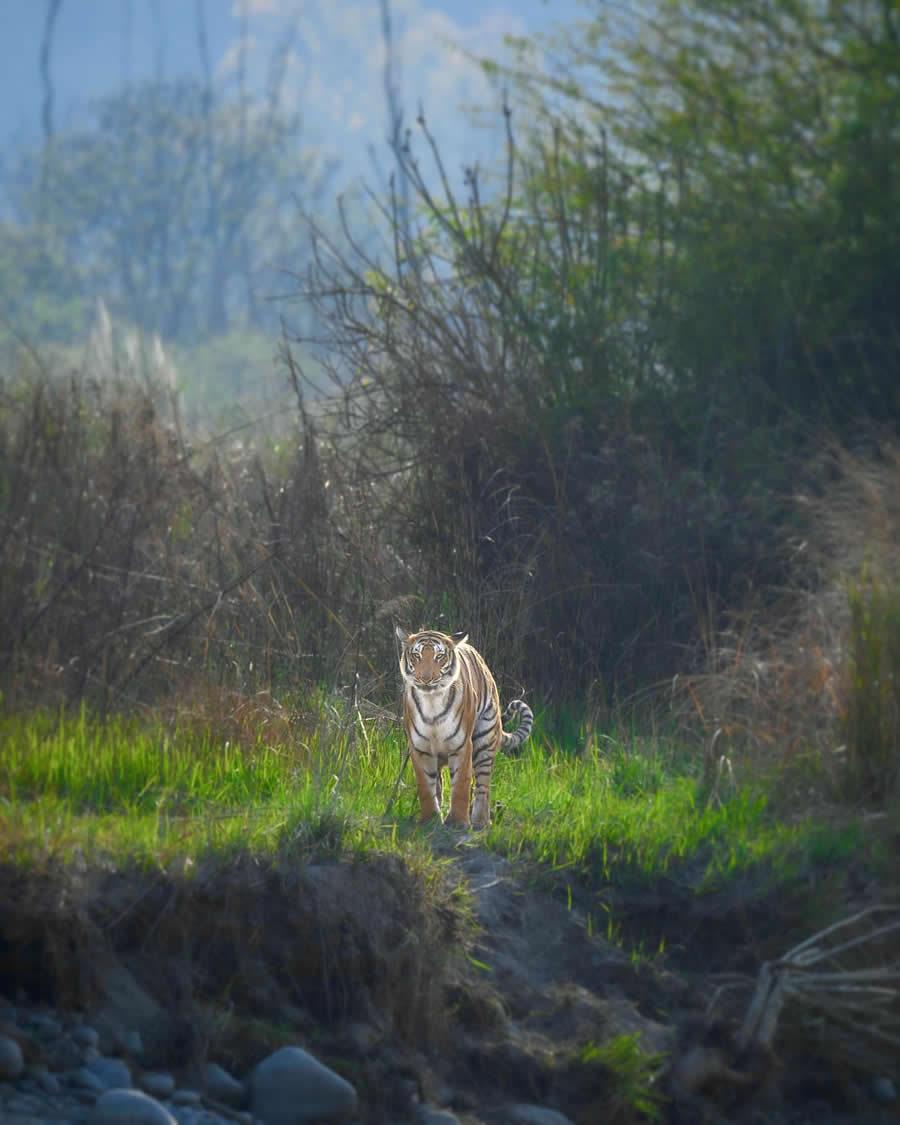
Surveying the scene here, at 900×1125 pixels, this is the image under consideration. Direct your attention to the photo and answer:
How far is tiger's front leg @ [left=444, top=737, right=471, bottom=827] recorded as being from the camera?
5805 mm

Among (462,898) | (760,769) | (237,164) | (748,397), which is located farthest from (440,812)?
(237,164)

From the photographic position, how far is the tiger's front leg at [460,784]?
229 inches

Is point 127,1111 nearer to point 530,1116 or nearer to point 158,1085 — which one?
point 158,1085

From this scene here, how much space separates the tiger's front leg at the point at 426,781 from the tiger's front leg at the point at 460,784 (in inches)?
2.9

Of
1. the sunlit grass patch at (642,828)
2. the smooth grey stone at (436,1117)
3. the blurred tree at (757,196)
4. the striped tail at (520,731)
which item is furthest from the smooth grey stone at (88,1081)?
the blurred tree at (757,196)

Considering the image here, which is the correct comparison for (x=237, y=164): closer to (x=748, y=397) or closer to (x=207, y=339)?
(x=207, y=339)

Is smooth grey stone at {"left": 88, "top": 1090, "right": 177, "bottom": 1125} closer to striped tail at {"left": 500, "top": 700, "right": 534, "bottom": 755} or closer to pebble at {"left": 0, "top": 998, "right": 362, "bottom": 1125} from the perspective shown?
pebble at {"left": 0, "top": 998, "right": 362, "bottom": 1125}

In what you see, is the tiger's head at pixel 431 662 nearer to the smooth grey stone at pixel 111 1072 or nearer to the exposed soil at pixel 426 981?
the exposed soil at pixel 426 981

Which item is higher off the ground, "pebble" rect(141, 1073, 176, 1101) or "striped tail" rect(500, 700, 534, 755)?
"striped tail" rect(500, 700, 534, 755)

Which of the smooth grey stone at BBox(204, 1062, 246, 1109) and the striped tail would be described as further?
the striped tail

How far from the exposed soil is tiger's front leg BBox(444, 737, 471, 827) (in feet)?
1.37

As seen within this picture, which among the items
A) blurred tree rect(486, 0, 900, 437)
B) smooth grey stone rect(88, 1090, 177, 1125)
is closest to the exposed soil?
smooth grey stone rect(88, 1090, 177, 1125)

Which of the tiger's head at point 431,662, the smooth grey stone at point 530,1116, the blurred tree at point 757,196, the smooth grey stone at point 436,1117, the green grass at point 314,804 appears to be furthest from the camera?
the blurred tree at point 757,196

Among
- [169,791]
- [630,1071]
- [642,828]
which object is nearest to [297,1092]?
[630,1071]
